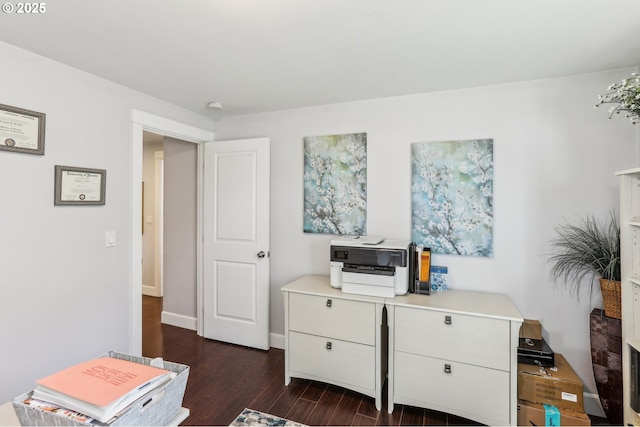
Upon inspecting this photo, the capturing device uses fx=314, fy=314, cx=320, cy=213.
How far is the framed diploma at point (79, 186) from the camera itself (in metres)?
2.07

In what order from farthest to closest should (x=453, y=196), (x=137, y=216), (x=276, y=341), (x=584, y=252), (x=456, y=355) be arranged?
(x=276, y=341)
(x=137, y=216)
(x=453, y=196)
(x=584, y=252)
(x=456, y=355)

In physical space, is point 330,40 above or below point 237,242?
above

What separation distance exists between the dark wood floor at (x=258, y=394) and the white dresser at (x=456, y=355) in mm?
150

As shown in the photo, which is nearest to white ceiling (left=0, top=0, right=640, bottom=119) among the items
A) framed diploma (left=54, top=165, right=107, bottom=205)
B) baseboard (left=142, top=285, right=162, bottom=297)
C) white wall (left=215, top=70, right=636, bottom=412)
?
white wall (left=215, top=70, right=636, bottom=412)

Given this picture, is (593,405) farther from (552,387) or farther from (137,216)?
(137,216)

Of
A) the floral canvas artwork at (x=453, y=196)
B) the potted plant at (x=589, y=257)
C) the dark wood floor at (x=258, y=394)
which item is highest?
the floral canvas artwork at (x=453, y=196)

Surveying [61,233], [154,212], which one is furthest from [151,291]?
[61,233]

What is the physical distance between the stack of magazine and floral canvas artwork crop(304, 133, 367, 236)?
2.08 m

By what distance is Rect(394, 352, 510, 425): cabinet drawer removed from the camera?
→ 190cm

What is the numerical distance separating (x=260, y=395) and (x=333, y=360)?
0.61m

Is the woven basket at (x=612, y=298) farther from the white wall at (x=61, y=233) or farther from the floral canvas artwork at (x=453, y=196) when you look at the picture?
the white wall at (x=61, y=233)

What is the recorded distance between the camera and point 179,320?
142 inches

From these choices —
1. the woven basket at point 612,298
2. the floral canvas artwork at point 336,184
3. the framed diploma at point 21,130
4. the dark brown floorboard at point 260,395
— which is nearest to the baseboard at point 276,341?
the dark brown floorboard at point 260,395

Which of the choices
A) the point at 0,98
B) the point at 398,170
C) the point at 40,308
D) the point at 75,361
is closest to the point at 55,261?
the point at 40,308
